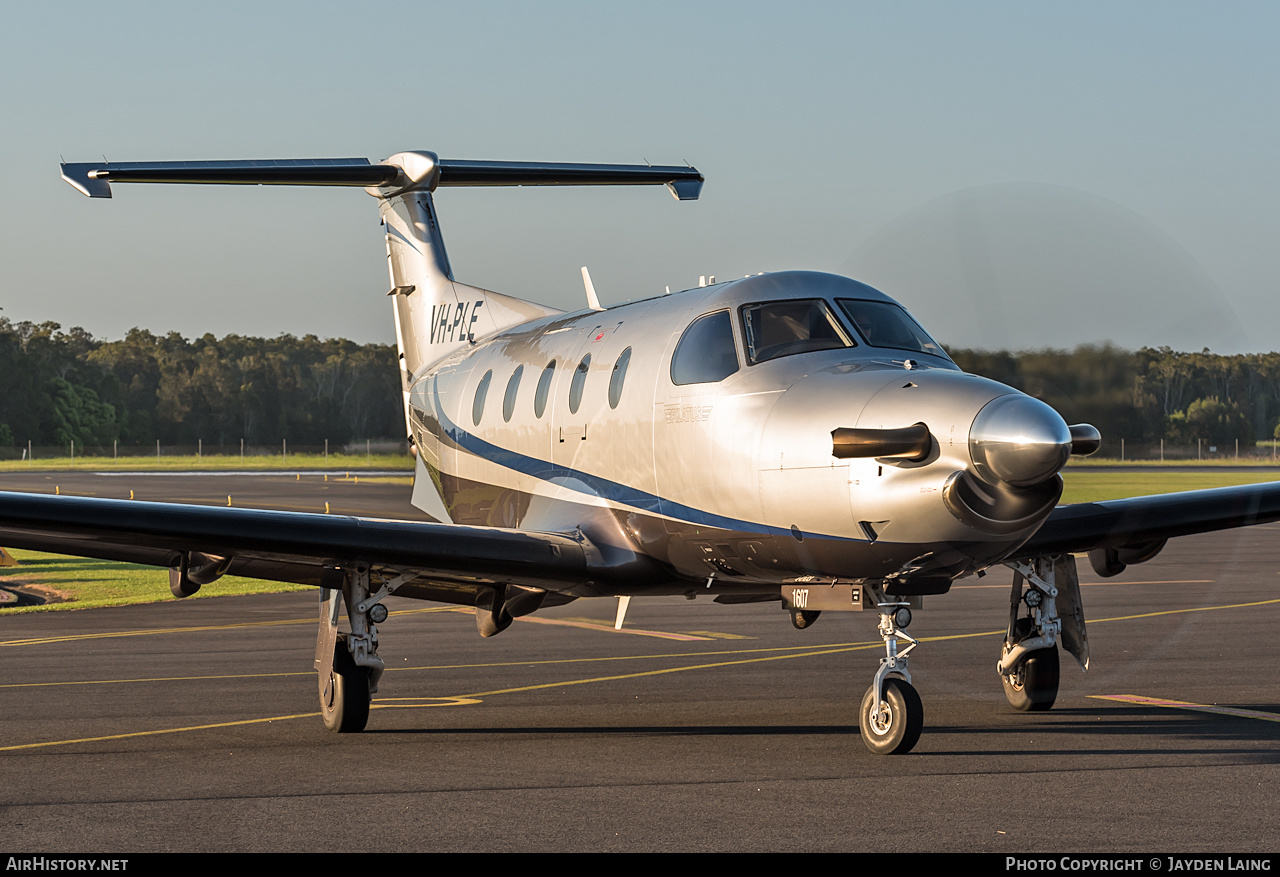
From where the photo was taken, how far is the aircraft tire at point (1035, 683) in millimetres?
11445

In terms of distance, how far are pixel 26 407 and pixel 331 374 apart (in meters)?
26.5

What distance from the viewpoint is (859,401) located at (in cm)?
870

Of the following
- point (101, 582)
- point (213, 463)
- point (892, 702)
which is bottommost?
point (213, 463)

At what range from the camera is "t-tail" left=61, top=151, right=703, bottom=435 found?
16141 millimetres

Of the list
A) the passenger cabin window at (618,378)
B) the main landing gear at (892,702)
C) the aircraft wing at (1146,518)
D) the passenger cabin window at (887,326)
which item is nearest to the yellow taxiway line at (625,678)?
the aircraft wing at (1146,518)

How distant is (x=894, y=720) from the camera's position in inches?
363

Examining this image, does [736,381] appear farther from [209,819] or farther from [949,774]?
[209,819]

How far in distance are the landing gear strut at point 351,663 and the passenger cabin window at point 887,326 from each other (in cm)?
445

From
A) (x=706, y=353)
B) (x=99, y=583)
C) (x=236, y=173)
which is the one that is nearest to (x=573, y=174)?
(x=236, y=173)

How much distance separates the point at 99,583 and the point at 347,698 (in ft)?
53.3

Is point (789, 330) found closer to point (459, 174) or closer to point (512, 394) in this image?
point (512, 394)

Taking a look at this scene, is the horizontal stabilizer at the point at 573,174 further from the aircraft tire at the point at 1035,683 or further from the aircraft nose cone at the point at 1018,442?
the aircraft nose cone at the point at 1018,442

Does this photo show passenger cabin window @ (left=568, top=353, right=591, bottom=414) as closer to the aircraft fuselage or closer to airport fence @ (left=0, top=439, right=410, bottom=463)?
the aircraft fuselage

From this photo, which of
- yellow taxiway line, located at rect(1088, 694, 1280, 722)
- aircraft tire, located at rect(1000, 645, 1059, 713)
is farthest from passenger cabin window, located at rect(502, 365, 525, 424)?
yellow taxiway line, located at rect(1088, 694, 1280, 722)
